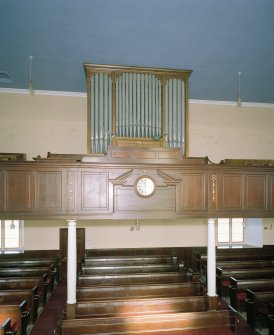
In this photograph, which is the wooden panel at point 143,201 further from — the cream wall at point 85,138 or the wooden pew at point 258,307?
the cream wall at point 85,138

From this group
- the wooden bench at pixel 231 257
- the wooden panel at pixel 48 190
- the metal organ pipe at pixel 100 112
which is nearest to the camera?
the wooden panel at pixel 48 190

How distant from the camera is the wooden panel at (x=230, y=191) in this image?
7184 millimetres

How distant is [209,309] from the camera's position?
22.2 feet

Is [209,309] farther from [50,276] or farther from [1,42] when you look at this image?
[1,42]

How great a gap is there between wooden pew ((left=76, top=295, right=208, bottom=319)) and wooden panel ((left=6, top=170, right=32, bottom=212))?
106 inches

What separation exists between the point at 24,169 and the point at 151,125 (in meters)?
3.70

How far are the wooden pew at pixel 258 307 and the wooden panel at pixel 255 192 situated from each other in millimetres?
2208

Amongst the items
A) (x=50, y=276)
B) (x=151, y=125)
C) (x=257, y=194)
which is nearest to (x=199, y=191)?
(x=257, y=194)

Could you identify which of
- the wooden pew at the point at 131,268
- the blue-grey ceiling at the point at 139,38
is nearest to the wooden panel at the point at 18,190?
the blue-grey ceiling at the point at 139,38

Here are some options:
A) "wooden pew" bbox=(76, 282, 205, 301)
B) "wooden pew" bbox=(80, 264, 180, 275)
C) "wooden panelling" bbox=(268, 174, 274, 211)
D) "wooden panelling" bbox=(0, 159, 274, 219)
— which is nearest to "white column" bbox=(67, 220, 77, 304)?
"wooden panelling" bbox=(0, 159, 274, 219)

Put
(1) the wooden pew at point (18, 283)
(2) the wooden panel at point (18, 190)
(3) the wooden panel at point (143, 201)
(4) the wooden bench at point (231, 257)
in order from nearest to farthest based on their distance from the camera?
1. (2) the wooden panel at point (18, 190)
2. (3) the wooden panel at point (143, 201)
3. (1) the wooden pew at point (18, 283)
4. (4) the wooden bench at point (231, 257)

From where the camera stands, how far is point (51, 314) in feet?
26.5

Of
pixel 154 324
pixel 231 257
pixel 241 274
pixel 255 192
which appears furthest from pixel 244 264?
pixel 154 324

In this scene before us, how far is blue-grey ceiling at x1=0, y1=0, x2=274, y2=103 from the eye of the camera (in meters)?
5.72
